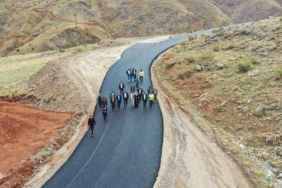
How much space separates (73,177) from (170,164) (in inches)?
188

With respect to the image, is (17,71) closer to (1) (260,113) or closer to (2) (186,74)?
(2) (186,74)

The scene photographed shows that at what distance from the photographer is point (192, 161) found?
13.6 metres

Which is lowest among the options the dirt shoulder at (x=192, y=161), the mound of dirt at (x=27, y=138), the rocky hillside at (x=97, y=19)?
the dirt shoulder at (x=192, y=161)

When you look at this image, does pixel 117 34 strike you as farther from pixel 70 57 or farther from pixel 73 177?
pixel 73 177

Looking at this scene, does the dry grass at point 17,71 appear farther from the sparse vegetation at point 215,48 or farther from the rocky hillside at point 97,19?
the sparse vegetation at point 215,48

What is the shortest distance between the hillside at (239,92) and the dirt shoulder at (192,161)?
2.03 feet

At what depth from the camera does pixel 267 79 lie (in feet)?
61.3

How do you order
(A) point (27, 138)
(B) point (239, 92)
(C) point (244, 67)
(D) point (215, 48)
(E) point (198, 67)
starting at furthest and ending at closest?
(D) point (215, 48) → (E) point (198, 67) → (C) point (244, 67) → (B) point (239, 92) → (A) point (27, 138)

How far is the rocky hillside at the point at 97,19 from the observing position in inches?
2334

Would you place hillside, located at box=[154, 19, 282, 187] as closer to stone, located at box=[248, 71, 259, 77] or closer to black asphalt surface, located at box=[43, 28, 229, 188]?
stone, located at box=[248, 71, 259, 77]

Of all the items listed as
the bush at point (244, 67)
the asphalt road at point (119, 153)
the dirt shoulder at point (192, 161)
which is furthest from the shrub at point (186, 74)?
the dirt shoulder at point (192, 161)

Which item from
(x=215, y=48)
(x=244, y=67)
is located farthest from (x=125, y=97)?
(x=215, y=48)

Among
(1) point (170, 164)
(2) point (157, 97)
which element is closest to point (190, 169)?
(1) point (170, 164)

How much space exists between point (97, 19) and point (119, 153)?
61.4 metres
